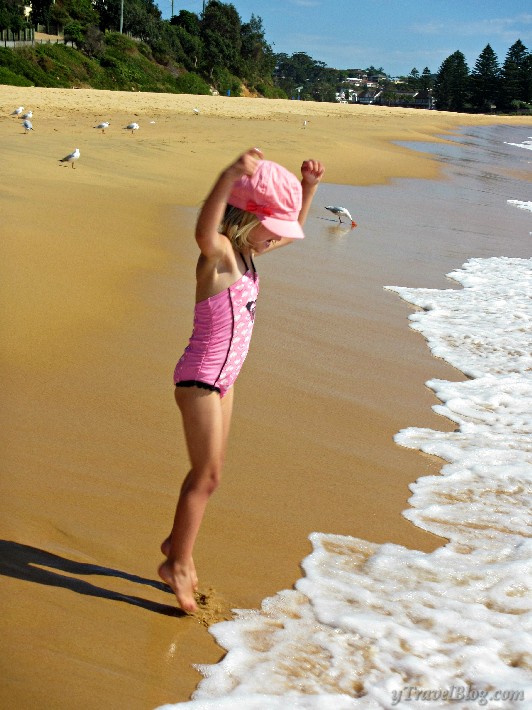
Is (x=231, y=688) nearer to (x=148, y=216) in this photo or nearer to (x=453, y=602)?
(x=453, y=602)

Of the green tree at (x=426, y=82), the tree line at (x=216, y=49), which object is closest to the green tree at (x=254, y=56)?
the tree line at (x=216, y=49)

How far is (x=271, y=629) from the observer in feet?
8.96

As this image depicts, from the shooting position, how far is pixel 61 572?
2820 mm

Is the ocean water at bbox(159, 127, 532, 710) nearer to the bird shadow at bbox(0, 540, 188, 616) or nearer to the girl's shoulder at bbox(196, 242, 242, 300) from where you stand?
the bird shadow at bbox(0, 540, 188, 616)

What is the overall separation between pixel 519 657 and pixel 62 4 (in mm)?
68008

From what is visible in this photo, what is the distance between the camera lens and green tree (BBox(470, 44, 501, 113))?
103125 millimetres

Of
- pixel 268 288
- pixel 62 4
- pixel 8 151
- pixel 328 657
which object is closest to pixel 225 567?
pixel 328 657

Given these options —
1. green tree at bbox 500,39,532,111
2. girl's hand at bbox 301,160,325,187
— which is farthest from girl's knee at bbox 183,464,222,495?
green tree at bbox 500,39,532,111

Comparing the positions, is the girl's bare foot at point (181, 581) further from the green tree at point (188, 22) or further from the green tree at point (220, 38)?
the green tree at point (188, 22)

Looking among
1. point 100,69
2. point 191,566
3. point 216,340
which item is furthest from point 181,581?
point 100,69

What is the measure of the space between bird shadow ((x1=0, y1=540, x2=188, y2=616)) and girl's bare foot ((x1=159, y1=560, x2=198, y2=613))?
69 mm

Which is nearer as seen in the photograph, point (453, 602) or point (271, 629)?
point (271, 629)

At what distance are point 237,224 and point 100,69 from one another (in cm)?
5228

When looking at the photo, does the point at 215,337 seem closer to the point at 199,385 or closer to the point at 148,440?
the point at 199,385
